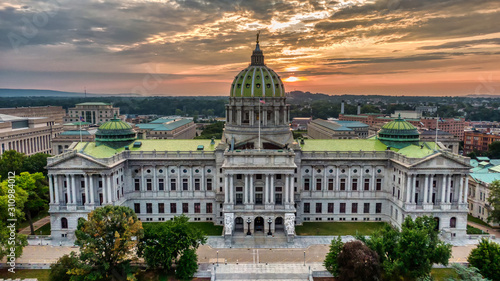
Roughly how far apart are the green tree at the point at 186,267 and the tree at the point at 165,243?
104 cm

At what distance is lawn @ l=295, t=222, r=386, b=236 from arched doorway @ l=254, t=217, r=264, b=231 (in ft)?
25.2

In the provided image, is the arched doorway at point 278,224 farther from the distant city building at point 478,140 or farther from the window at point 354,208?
the distant city building at point 478,140

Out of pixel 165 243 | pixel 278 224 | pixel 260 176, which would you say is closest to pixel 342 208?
pixel 278 224

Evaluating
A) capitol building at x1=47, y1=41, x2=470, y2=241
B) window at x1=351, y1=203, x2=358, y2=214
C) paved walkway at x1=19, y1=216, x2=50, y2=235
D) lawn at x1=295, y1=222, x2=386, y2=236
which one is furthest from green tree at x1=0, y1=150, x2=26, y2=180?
window at x1=351, y1=203, x2=358, y2=214

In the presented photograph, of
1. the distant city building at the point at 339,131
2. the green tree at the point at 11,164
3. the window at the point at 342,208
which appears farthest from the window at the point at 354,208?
the distant city building at the point at 339,131

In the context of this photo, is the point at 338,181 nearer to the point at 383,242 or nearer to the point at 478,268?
the point at 383,242

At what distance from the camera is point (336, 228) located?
75562mm

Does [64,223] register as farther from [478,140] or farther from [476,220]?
[478,140]

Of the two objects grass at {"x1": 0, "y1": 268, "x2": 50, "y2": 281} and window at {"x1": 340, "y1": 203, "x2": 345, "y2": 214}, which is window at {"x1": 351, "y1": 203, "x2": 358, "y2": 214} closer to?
window at {"x1": 340, "y1": 203, "x2": 345, "y2": 214}

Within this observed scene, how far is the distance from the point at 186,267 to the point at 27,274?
84.3ft

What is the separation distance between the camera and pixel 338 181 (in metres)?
79.2

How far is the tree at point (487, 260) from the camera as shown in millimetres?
48938

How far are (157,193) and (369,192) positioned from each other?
47.8 meters

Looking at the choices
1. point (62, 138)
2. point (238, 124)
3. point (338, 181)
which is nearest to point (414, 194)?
point (338, 181)
